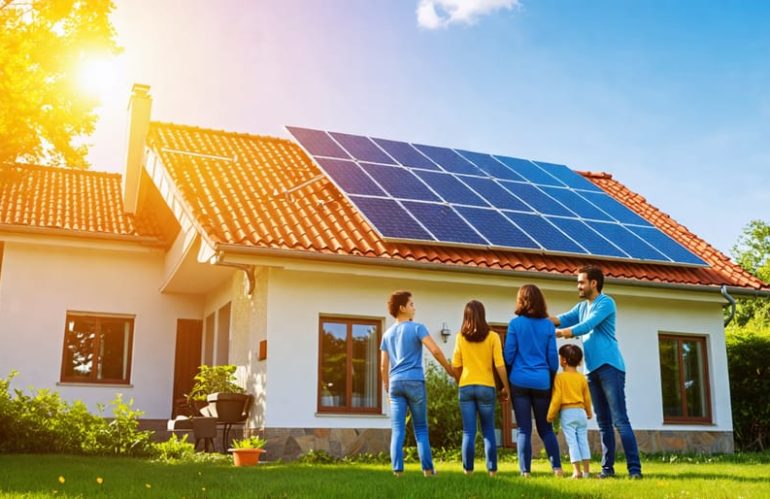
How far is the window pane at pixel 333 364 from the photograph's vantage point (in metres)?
12.6

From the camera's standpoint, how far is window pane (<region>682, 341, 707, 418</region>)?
1505 cm

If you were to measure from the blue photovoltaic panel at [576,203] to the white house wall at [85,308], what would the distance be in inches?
304

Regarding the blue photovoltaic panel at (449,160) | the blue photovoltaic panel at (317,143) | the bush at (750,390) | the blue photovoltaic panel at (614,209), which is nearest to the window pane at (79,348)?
the blue photovoltaic panel at (317,143)

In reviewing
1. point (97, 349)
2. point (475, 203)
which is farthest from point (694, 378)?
point (97, 349)

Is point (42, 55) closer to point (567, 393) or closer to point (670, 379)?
point (567, 393)

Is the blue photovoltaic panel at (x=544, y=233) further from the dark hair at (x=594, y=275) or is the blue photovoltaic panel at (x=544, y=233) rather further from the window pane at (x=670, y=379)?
the dark hair at (x=594, y=275)

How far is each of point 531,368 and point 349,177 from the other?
7.41 metres

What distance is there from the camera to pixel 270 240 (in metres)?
12.1

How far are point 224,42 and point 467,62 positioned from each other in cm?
417

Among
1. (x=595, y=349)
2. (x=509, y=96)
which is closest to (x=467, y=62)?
(x=509, y=96)

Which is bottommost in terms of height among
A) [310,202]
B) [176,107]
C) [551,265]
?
[551,265]

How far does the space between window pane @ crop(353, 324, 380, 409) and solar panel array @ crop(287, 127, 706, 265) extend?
1557mm

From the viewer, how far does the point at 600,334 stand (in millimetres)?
7812

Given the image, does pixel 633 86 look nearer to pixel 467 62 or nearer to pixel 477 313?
pixel 467 62
